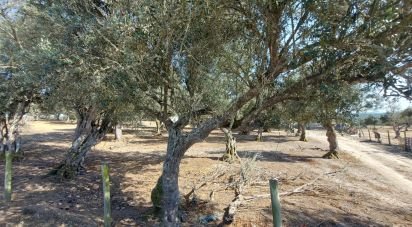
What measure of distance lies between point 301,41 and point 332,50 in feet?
1.92

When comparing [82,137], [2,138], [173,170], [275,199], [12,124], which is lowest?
[275,199]

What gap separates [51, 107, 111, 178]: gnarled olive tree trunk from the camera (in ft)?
39.5

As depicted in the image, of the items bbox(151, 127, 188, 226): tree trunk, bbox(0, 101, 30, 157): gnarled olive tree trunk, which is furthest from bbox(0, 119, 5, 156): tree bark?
bbox(151, 127, 188, 226): tree trunk

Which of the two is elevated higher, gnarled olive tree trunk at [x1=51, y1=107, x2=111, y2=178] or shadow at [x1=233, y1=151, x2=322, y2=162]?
gnarled olive tree trunk at [x1=51, y1=107, x2=111, y2=178]

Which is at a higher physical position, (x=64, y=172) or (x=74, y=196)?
(x=64, y=172)

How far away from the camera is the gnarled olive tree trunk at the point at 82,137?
12.0 metres

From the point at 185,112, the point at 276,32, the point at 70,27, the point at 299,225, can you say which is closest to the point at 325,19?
the point at 276,32

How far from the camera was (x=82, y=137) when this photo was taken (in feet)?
41.2

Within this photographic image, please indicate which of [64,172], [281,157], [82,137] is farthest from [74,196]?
[281,157]

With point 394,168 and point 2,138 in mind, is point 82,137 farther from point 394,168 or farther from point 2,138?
point 394,168

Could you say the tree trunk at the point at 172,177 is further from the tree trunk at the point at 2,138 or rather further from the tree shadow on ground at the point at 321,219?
the tree trunk at the point at 2,138

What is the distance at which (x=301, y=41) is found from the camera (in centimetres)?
482

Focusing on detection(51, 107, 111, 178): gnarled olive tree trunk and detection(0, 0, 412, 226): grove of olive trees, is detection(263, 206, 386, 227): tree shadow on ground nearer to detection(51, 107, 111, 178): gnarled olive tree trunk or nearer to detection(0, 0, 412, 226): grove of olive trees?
detection(0, 0, 412, 226): grove of olive trees

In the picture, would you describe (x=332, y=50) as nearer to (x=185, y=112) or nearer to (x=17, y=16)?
(x=185, y=112)
